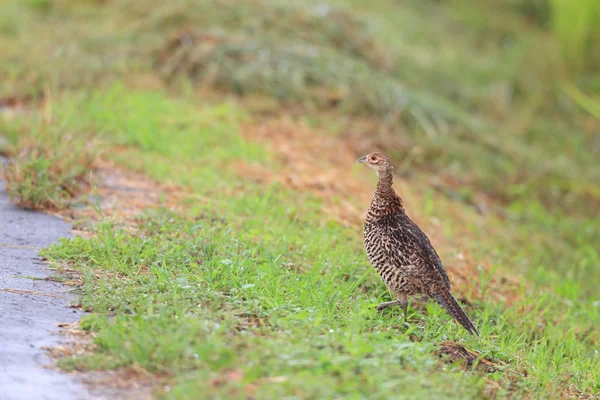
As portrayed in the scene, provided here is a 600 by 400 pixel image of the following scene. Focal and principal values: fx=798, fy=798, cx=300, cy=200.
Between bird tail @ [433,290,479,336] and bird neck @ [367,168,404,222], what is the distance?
587 millimetres

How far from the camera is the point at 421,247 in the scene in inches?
179

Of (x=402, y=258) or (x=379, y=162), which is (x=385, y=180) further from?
(x=402, y=258)

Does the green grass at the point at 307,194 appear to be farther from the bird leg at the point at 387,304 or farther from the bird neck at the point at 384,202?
the bird neck at the point at 384,202

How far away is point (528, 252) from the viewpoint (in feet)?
23.6

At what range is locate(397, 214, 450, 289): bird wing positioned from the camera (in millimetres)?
4492

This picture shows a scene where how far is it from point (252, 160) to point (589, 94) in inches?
208

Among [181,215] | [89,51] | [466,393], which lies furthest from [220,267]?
[89,51]

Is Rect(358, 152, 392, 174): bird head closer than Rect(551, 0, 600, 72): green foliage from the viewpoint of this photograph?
Yes

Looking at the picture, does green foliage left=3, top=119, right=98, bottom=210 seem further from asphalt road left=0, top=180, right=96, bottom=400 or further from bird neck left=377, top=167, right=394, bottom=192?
bird neck left=377, top=167, right=394, bottom=192

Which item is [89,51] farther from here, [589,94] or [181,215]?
[589,94]

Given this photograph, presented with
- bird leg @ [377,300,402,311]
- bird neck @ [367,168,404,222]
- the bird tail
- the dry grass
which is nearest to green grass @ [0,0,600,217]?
the dry grass

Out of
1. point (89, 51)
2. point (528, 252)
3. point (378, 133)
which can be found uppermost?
point (89, 51)

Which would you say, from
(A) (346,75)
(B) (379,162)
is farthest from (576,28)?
(B) (379,162)

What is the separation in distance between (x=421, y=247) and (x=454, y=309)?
0.40 m
